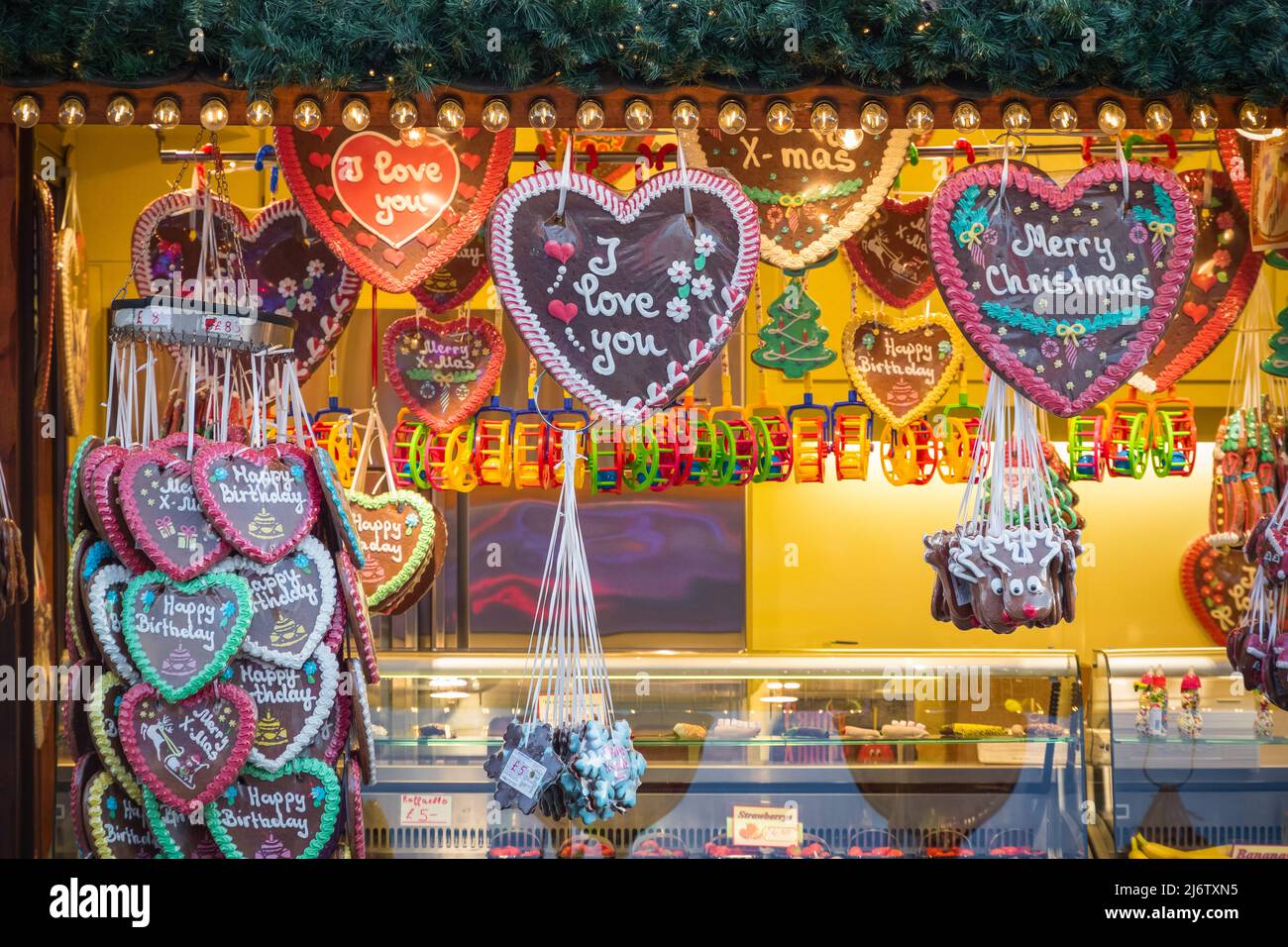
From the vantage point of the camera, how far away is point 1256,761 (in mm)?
4758

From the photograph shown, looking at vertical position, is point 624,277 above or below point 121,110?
below

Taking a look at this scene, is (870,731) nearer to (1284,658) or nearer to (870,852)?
(870,852)

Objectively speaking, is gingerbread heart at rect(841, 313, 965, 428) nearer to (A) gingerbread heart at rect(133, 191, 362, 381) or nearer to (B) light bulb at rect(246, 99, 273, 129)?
(A) gingerbread heart at rect(133, 191, 362, 381)

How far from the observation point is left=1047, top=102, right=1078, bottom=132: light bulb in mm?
3076

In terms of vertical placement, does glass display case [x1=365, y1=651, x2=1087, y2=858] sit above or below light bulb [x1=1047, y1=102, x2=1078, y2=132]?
below

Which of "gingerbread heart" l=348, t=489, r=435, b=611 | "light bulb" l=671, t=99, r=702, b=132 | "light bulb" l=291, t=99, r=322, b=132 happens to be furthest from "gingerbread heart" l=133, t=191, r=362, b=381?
"light bulb" l=671, t=99, r=702, b=132

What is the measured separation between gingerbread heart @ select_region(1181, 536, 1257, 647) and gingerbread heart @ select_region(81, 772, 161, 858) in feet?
13.0

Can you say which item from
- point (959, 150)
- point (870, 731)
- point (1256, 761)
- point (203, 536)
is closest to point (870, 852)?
point (870, 731)

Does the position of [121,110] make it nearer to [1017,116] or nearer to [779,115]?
[779,115]

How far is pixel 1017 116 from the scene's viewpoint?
3.06 metres

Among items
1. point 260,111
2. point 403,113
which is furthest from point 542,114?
point 260,111

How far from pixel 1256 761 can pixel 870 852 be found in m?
1.43

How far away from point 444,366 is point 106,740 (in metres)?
1.70

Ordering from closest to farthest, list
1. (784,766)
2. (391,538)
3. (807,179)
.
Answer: (807,179)
(391,538)
(784,766)
